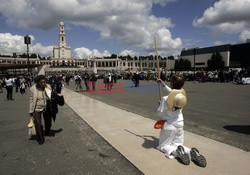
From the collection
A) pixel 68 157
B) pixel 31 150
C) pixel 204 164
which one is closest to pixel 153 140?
pixel 204 164

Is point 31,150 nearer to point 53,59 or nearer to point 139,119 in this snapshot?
point 139,119

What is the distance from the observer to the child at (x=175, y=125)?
4254mm

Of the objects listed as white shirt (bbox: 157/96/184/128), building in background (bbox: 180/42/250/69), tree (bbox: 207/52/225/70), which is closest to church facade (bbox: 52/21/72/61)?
building in background (bbox: 180/42/250/69)

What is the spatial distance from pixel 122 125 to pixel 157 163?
3.15 m

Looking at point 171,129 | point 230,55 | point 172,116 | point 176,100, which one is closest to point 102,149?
point 171,129

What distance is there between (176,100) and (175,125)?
552mm

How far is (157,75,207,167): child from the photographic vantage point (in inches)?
167

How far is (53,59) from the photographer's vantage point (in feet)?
511

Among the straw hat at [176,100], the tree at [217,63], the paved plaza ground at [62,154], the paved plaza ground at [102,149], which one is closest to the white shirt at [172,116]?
the straw hat at [176,100]

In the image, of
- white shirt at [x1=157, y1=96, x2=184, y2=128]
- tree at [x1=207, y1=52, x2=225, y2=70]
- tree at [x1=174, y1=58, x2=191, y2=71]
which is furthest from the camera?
tree at [x1=174, y1=58, x2=191, y2=71]

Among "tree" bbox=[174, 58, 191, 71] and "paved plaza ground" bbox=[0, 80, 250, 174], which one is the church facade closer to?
"tree" bbox=[174, 58, 191, 71]

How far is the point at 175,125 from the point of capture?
446 centimetres

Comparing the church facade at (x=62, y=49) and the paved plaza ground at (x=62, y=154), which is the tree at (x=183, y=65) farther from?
the paved plaza ground at (x=62, y=154)

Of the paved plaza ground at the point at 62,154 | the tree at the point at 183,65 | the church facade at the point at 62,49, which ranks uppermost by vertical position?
the church facade at the point at 62,49
